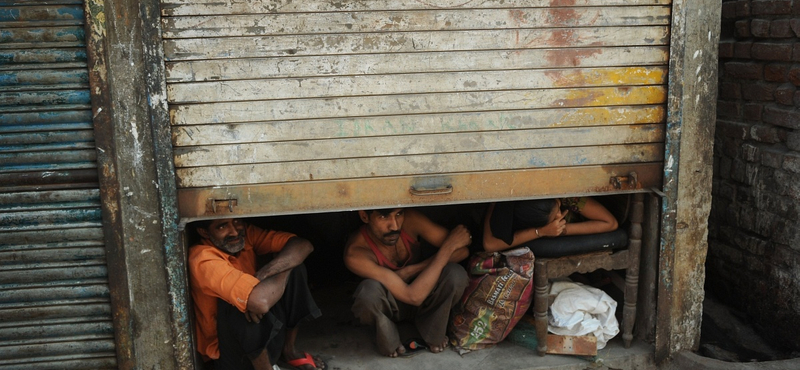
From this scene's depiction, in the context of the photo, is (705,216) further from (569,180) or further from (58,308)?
(58,308)

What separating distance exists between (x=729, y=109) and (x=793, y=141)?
2.13 ft

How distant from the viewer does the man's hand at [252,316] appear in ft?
11.7

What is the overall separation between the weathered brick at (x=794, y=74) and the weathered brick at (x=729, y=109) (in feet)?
1.64

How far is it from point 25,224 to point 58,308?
443 millimetres

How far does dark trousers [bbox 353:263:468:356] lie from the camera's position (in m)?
3.94

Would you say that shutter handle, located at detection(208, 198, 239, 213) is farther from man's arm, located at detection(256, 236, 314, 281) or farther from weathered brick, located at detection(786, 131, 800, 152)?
weathered brick, located at detection(786, 131, 800, 152)

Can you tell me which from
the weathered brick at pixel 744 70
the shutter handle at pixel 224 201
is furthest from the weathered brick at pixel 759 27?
the shutter handle at pixel 224 201

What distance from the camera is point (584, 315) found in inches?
159

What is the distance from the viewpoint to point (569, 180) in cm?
373

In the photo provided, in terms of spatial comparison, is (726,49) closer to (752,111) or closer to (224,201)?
(752,111)

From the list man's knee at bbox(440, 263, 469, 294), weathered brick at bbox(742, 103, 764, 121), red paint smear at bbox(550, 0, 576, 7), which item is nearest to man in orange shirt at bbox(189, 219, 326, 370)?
man's knee at bbox(440, 263, 469, 294)

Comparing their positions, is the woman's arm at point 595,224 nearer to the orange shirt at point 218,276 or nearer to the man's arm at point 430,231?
the man's arm at point 430,231

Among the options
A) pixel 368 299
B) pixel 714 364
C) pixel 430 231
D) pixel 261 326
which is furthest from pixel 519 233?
pixel 261 326

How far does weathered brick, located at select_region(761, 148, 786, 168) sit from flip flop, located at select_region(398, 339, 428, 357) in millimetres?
2251
